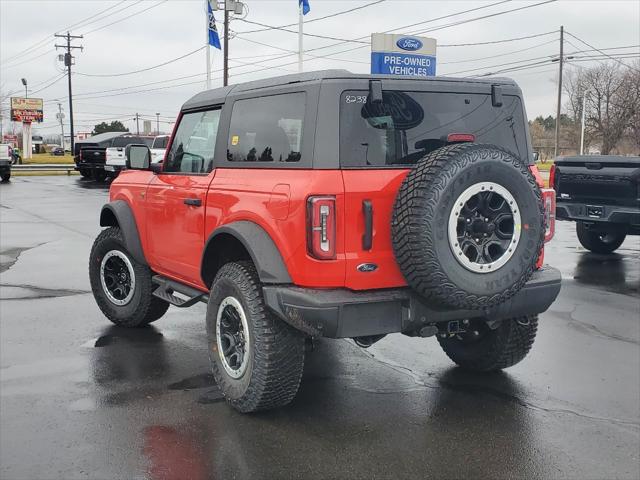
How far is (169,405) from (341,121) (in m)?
2.10

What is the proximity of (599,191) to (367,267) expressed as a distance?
22.5 feet

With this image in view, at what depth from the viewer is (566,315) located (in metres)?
6.79

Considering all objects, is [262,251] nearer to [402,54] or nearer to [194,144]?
[194,144]

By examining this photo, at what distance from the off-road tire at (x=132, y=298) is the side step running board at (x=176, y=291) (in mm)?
190

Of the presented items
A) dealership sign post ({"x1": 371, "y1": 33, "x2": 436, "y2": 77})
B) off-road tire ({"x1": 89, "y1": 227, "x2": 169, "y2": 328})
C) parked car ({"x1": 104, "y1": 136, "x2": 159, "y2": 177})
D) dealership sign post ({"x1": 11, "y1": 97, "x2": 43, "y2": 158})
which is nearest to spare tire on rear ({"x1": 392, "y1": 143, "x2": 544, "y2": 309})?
off-road tire ({"x1": 89, "y1": 227, "x2": 169, "y2": 328})

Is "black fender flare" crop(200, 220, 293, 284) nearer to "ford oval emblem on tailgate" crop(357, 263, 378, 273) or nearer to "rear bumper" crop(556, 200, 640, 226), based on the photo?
"ford oval emblem on tailgate" crop(357, 263, 378, 273)

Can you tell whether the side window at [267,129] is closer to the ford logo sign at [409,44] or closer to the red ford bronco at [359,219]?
the red ford bronco at [359,219]

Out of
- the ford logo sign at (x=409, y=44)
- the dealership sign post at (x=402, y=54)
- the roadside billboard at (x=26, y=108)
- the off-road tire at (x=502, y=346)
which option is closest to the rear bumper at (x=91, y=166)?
the dealership sign post at (x=402, y=54)

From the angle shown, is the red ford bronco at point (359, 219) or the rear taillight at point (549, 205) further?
the rear taillight at point (549, 205)

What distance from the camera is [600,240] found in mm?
10930

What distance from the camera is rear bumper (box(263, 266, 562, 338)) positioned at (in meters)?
3.58

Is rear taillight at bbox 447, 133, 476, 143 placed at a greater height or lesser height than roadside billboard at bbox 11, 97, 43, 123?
lesser

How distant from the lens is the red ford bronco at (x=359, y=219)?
3.56m

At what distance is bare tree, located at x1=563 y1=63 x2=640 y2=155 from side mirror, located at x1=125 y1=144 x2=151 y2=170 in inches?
1897
